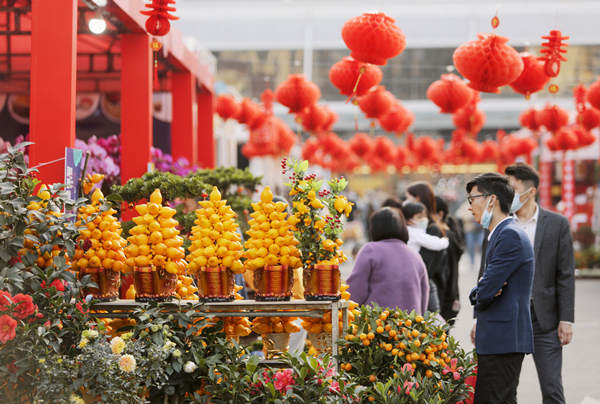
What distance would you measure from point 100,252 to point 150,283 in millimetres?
333

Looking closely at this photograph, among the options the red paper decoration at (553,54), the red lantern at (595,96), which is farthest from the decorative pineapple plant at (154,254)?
the red lantern at (595,96)

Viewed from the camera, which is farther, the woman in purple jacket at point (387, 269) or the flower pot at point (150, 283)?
the woman in purple jacket at point (387, 269)

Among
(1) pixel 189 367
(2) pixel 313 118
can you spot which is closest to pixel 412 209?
(1) pixel 189 367

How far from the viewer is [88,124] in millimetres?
9484

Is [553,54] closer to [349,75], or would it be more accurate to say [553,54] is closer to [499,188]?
[349,75]

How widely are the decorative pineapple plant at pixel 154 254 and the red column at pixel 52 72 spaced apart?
44.2 inches

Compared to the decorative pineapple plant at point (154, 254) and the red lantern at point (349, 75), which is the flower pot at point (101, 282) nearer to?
the decorative pineapple plant at point (154, 254)

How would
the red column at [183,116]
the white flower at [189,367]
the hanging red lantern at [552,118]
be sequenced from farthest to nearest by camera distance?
1. the hanging red lantern at [552,118]
2. the red column at [183,116]
3. the white flower at [189,367]

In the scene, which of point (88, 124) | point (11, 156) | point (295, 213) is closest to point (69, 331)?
point (11, 156)

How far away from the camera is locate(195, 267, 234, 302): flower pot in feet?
13.2

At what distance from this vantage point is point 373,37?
238 inches

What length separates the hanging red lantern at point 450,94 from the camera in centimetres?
829

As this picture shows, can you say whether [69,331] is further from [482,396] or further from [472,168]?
[472,168]

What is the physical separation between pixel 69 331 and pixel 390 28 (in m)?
3.77
